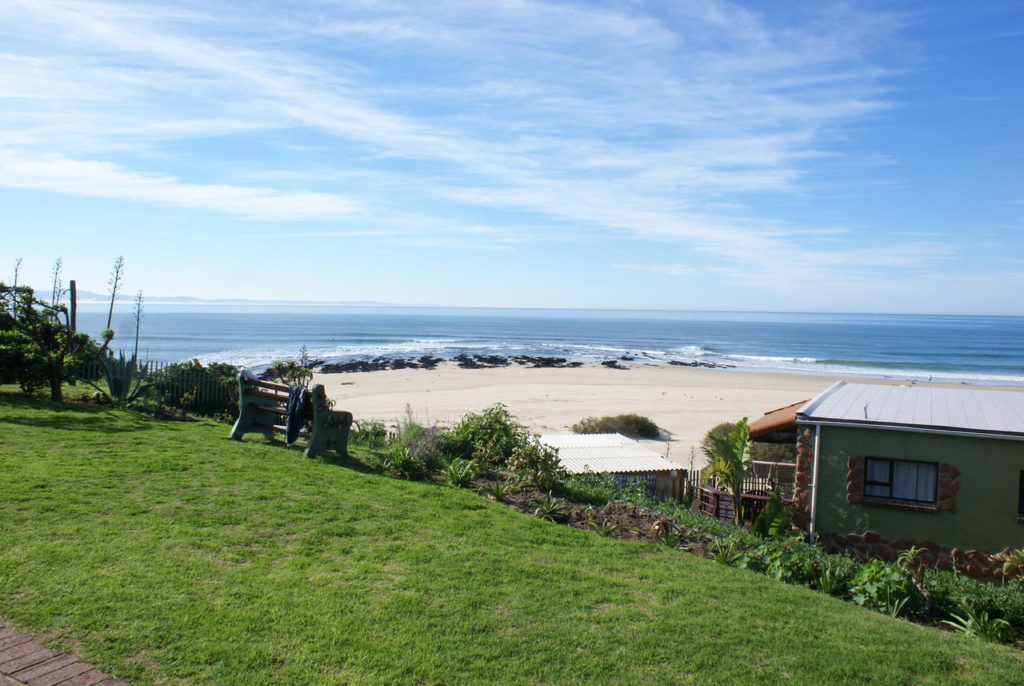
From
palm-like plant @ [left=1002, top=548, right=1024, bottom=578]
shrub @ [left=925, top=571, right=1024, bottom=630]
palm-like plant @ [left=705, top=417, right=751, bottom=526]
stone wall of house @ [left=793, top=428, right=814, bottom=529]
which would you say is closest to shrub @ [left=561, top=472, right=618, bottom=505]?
palm-like plant @ [left=705, top=417, right=751, bottom=526]

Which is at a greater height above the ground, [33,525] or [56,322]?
[56,322]

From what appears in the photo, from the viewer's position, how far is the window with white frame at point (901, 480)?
37.0 ft

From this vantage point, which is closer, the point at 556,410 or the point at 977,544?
the point at 977,544

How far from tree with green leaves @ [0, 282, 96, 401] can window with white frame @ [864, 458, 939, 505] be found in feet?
49.6

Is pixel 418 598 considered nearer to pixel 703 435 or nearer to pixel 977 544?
pixel 977 544

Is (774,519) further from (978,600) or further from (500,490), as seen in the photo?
(500,490)

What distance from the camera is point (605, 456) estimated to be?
16.4m

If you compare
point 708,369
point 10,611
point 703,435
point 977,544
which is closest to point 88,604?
point 10,611

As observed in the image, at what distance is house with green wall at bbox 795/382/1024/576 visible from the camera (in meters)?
10.7

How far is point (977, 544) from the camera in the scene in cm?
1083

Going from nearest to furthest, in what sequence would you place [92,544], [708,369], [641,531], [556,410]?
[92,544]
[641,531]
[556,410]
[708,369]

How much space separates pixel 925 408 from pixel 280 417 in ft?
37.8

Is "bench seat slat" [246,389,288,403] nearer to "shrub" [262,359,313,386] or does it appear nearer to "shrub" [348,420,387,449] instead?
"shrub" [348,420,387,449]

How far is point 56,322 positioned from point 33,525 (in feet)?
34.2
